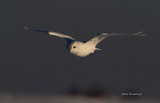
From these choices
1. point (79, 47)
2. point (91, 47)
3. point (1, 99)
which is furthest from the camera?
point (1, 99)

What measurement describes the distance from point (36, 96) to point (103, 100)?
188 cm

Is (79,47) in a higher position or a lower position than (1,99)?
higher

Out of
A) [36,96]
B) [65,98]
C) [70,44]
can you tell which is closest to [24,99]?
[36,96]

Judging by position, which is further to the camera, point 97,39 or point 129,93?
point 129,93

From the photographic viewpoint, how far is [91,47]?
25.4ft

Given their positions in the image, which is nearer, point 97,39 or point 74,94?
point 97,39

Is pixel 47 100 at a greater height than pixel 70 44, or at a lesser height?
lesser

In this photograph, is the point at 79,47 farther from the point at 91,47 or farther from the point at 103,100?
the point at 103,100

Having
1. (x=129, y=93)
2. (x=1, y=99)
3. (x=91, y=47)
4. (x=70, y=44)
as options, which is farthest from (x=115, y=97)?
(x=1, y=99)

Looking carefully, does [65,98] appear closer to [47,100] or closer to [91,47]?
[47,100]

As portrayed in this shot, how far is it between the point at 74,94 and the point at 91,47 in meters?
1.68

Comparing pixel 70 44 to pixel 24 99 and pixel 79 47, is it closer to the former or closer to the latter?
pixel 79 47

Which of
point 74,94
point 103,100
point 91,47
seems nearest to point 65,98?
point 74,94

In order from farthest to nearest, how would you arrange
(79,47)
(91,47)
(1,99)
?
1. (1,99)
2. (91,47)
3. (79,47)
